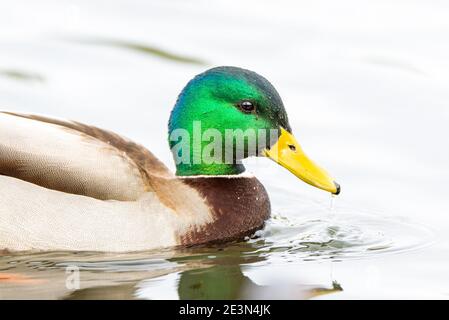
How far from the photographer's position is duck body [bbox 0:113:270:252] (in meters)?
8.16

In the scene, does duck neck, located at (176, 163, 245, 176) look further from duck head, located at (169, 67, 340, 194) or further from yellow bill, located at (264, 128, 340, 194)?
yellow bill, located at (264, 128, 340, 194)

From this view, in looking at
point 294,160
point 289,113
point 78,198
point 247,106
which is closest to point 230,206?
point 294,160

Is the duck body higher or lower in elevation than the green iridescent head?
lower

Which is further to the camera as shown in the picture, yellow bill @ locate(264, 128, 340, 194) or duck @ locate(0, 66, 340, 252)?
yellow bill @ locate(264, 128, 340, 194)

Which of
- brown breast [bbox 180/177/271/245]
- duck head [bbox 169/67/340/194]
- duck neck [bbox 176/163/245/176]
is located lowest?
brown breast [bbox 180/177/271/245]

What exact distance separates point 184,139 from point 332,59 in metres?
4.41

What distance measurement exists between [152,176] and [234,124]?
26.0 inches

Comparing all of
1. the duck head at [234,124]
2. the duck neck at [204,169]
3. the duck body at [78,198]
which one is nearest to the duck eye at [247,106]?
the duck head at [234,124]

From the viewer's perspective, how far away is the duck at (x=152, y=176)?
8172 mm

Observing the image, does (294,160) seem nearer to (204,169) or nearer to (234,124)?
(234,124)

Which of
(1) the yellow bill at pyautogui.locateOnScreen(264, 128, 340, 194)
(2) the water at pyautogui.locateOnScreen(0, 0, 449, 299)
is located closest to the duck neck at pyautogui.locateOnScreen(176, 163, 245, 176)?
(1) the yellow bill at pyautogui.locateOnScreen(264, 128, 340, 194)

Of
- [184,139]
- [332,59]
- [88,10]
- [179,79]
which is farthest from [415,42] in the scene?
[184,139]

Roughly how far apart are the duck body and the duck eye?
750mm

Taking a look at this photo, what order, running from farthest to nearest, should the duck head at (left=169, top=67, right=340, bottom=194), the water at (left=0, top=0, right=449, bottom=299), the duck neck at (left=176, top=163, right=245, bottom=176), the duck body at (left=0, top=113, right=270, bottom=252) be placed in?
the duck neck at (left=176, top=163, right=245, bottom=176) → the duck head at (left=169, top=67, right=340, bottom=194) → the duck body at (left=0, top=113, right=270, bottom=252) → the water at (left=0, top=0, right=449, bottom=299)
